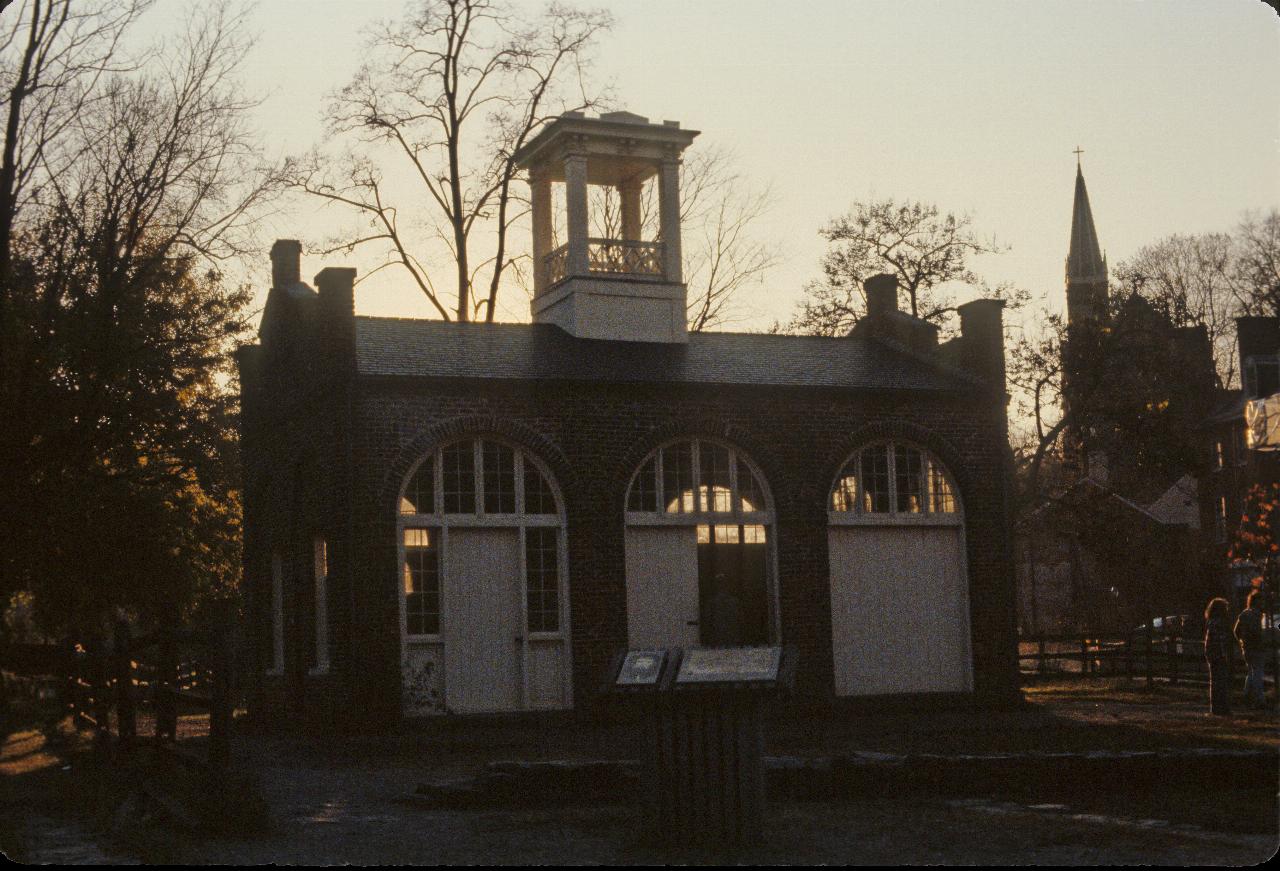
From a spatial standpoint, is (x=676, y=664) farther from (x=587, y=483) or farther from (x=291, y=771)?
(x=587, y=483)

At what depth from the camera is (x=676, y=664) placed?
11.1 meters

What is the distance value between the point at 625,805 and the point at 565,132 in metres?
15.4

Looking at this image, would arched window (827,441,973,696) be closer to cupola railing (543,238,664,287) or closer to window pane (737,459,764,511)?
window pane (737,459,764,511)

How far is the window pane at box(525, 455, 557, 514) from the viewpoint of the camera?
2258 centimetres

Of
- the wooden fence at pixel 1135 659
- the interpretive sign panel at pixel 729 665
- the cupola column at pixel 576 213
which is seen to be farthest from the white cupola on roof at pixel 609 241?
the interpretive sign panel at pixel 729 665

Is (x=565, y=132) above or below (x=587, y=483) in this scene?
above

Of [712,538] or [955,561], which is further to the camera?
[955,561]

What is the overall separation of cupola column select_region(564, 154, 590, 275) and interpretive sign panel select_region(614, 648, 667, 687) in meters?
15.3

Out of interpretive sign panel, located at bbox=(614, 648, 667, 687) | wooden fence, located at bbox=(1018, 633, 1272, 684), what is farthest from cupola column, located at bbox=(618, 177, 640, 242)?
interpretive sign panel, located at bbox=(614, 648, 667, 687)

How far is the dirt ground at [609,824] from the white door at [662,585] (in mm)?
4081

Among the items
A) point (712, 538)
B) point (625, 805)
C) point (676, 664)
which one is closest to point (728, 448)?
point (712, 538)

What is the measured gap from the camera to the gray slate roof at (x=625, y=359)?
74.4 feet

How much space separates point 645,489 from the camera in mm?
→ 23297

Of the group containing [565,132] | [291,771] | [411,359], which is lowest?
[291,771]
